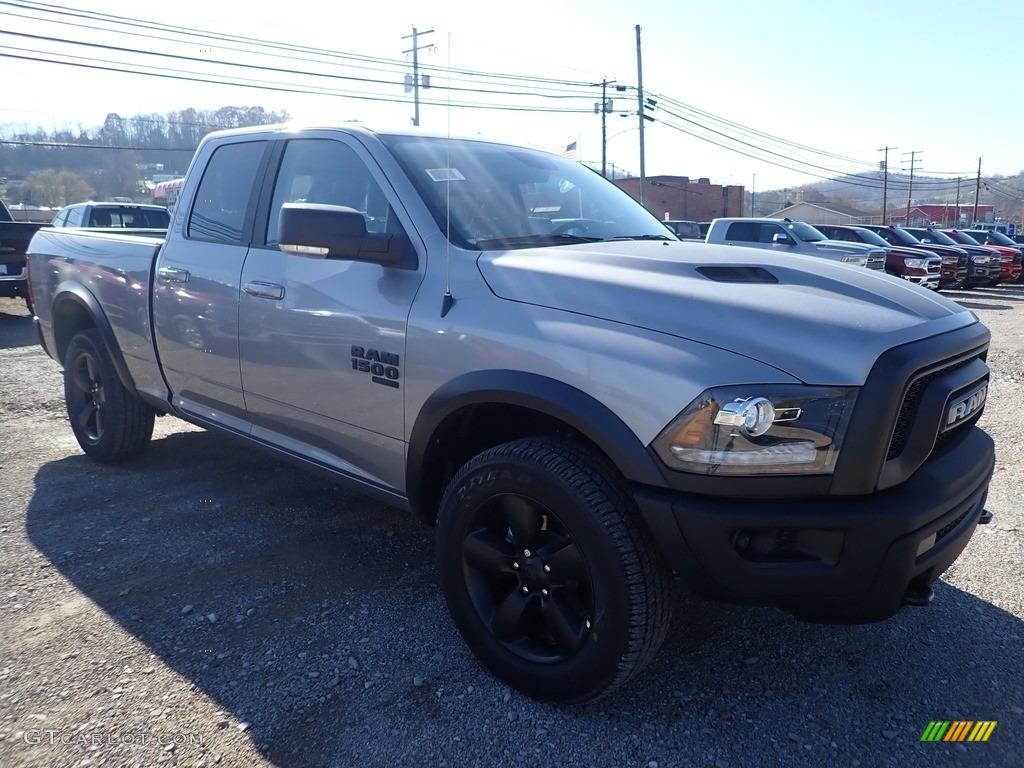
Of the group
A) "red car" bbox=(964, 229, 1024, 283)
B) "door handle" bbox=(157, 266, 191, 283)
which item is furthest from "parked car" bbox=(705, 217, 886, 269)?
"door handle" bbox=(157, 266, 191, 283)

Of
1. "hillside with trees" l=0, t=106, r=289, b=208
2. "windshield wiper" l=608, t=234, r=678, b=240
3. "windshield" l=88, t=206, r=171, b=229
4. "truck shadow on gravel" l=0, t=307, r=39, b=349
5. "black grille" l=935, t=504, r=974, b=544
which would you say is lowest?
"truck shadow on gravel" l=0, t=307, r=39, b=349

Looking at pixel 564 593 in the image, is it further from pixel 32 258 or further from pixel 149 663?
pixel 32 258

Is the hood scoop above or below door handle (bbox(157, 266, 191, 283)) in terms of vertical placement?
above

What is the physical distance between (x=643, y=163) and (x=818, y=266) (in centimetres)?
3347

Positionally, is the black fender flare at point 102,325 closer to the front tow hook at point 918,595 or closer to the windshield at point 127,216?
the front tow hook at point 918,595

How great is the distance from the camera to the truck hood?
2127 millimetres

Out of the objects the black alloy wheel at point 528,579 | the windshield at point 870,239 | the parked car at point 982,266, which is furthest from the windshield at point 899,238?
the black alloy wheel at point 528,579

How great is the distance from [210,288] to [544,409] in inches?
82.7

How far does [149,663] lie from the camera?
2.81 metres

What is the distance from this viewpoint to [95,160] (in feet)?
108

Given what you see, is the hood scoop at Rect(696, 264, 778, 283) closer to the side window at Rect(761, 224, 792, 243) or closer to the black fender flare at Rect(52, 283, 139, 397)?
the black fender flare at Rect(52, 283, 139, 397)

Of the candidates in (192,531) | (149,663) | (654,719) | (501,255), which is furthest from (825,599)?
(192,531)

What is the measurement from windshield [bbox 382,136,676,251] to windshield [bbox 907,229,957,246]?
22318 mm

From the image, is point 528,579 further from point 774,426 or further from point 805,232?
point 805,232
